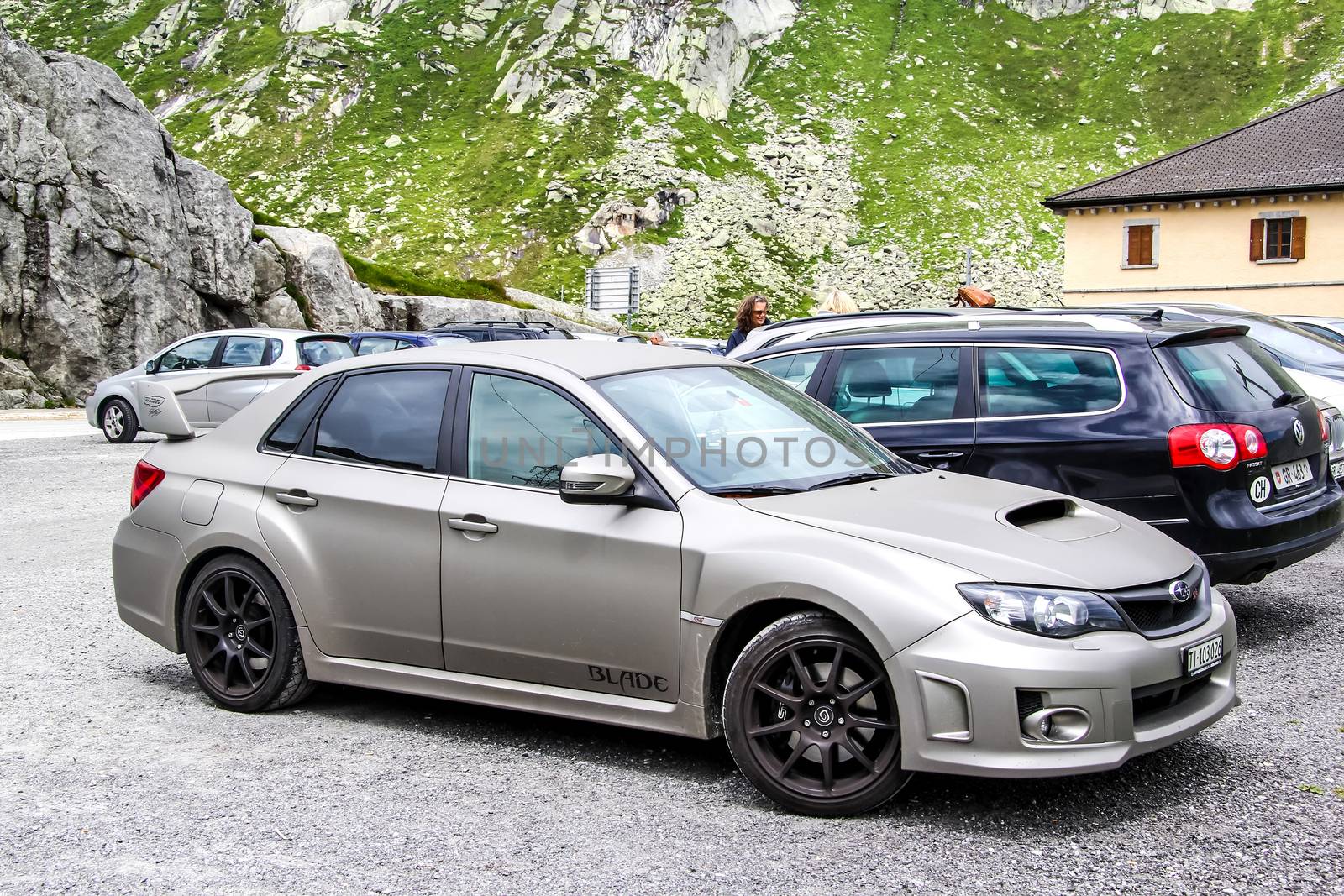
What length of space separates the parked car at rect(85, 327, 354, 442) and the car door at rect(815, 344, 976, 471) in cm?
1235

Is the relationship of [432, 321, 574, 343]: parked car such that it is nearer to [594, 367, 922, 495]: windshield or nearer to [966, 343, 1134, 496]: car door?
[966, 343, 1134, 496]: car door

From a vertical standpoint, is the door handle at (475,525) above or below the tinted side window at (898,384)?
below

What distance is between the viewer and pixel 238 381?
1805cm

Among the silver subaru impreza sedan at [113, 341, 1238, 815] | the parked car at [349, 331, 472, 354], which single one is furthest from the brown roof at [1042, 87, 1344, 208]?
the silver subaru impreza sedan at [113, 341, 1238, 815]

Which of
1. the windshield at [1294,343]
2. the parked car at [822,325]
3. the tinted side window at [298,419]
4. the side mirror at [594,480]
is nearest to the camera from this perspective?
the side mirror at [594,480]

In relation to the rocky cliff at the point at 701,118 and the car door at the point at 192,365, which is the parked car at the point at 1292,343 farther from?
the rocky cliff at the point at 701,118

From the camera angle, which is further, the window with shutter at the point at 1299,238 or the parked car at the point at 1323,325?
the window with shutter at the point at 1299,238

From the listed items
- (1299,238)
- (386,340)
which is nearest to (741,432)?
(386,340)

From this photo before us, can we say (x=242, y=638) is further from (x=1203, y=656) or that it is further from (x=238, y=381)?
(x=238, y=381)

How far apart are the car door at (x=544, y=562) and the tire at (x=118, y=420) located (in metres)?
16.7

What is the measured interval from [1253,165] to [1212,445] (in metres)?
46.3

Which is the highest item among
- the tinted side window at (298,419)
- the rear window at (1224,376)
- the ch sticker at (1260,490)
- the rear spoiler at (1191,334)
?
the rear spoiler at (1191,334)

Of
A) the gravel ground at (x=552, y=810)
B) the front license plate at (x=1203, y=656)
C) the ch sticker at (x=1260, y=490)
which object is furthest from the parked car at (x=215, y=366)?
the front license plate at (x=1203, y=656)

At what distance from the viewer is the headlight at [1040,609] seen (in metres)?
3.90
